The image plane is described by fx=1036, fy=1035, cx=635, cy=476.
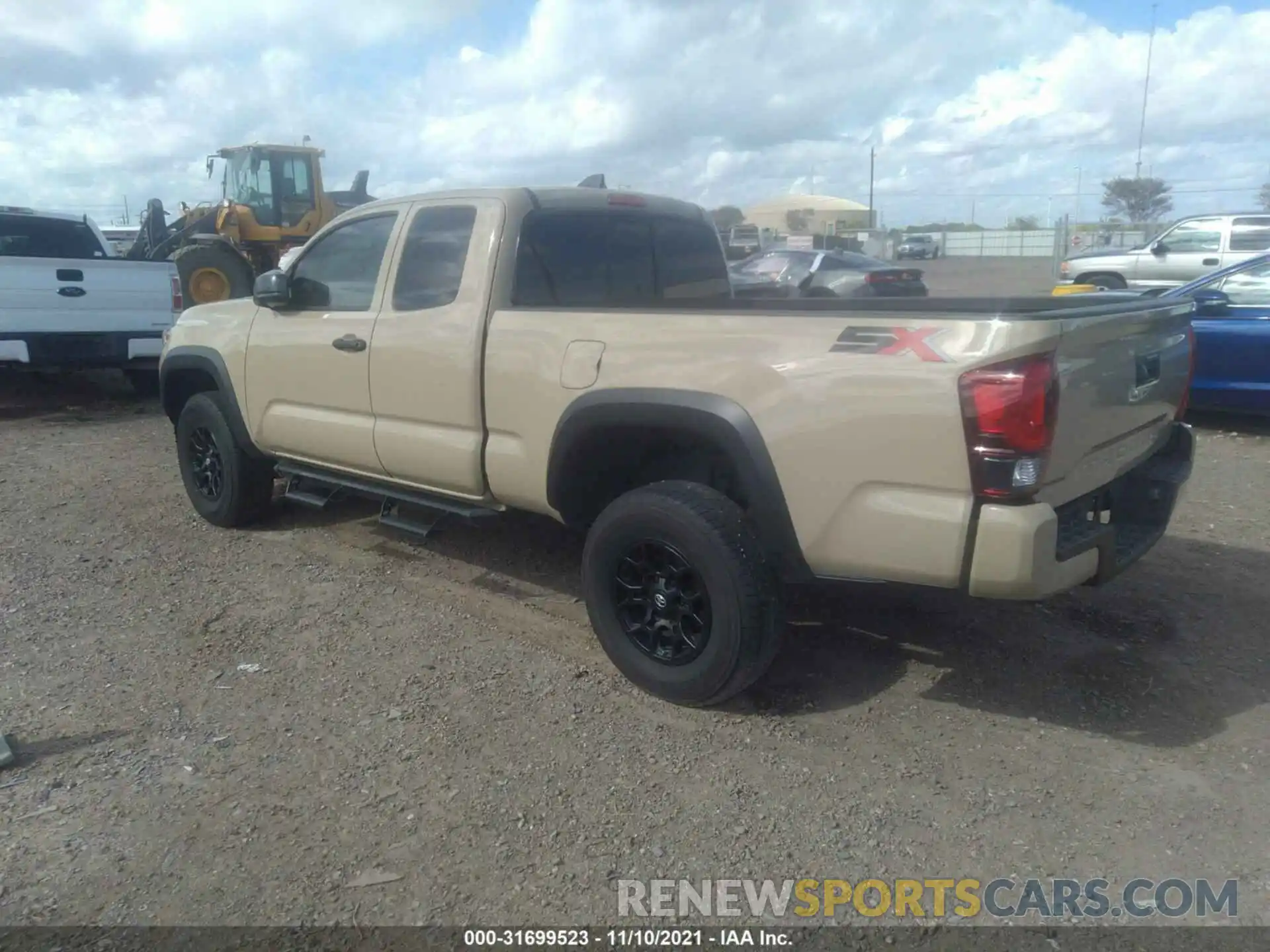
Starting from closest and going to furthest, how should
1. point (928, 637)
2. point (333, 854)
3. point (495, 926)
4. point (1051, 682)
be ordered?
point (495, 926) → point (333, 854) → point (1051, 682) → point (928, 637)

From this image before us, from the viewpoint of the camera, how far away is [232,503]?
6.00m

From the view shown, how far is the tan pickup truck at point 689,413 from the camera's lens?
10.3 feet

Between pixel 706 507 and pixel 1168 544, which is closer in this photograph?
pixel 706 507

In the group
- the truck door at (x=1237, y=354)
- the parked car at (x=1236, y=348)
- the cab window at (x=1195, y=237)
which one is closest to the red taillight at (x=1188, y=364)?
the parked car at (x=1236, y=348)

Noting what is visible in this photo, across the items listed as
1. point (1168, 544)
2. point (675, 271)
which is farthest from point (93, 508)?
point (1168, 544)

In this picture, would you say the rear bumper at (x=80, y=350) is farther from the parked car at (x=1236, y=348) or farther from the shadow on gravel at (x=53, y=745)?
the parked car at (x=1236, y=348)

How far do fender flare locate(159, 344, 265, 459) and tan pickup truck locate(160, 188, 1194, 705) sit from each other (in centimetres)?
5

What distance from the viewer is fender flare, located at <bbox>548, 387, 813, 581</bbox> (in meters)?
3.48

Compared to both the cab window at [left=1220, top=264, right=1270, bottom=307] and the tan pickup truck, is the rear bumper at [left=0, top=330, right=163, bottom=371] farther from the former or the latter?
the cab window at [left=1220, top=264, right=1270, bottom=307]

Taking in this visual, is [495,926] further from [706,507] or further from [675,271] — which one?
[675,271]

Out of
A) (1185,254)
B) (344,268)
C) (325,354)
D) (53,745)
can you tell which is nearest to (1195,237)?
(1185,254)

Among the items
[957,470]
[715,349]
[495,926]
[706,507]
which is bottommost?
[495,926]

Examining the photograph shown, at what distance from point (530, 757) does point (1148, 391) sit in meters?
2.56

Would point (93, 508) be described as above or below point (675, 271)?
below
